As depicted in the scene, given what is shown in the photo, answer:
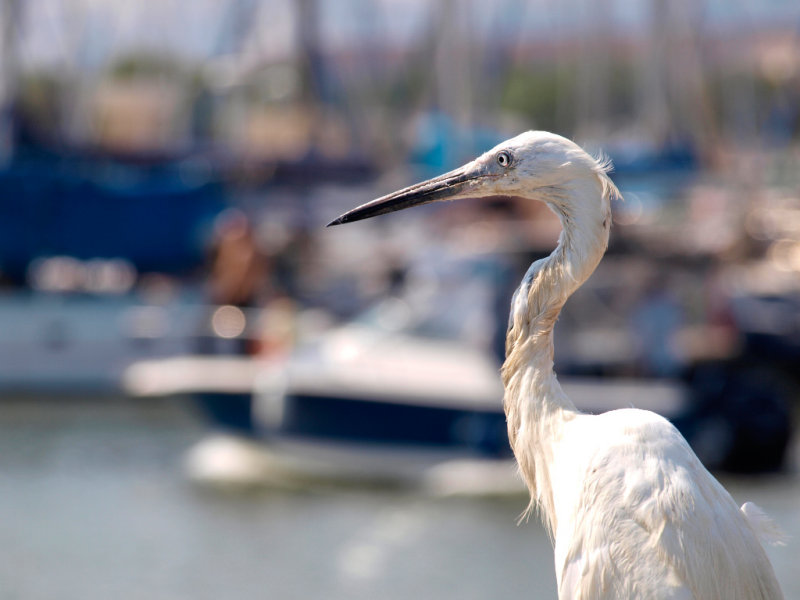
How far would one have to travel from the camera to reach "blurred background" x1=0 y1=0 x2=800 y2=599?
10281 mm

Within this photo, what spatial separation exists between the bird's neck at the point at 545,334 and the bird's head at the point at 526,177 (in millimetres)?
14

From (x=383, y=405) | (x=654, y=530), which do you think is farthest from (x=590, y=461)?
(x=383, y=405)

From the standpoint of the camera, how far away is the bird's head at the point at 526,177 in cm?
357

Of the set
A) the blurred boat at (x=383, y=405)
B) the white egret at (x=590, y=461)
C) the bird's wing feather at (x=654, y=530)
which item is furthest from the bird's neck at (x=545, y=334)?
the blurred boat at (x=383, y=405)

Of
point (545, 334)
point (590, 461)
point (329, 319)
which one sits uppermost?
point (545, 334)

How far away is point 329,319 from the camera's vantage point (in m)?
16.8

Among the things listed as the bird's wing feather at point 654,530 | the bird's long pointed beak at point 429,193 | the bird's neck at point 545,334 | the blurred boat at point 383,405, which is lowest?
the blurred boat at point 383,405

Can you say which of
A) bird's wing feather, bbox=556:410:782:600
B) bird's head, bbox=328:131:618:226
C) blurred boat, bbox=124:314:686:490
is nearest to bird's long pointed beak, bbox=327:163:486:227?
bird's head, bbox=328:131:618:226

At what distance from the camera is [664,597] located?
10.9 ft

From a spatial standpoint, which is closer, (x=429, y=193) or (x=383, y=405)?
(x=429, y=193)

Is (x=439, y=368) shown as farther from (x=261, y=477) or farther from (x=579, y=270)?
(x=579, y=270)

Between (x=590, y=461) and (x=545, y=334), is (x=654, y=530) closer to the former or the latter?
(x=590, y=461)

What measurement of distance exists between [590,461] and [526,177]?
0.92 meters

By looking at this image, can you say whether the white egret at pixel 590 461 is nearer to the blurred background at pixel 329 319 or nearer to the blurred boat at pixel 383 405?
the blurred background at pixel 329 319
